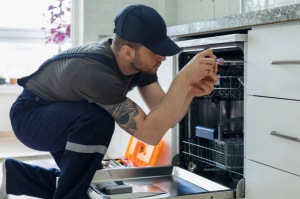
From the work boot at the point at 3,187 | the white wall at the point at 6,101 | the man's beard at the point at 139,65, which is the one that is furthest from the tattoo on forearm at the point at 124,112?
the white wall at the point at 6,101

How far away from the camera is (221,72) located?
201cm

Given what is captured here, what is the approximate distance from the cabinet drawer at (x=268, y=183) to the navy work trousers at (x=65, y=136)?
23.5 inches

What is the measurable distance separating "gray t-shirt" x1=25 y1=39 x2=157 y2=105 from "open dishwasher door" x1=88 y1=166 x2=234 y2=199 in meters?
0.40

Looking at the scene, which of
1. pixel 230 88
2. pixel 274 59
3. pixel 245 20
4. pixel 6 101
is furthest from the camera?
pixel 6 101

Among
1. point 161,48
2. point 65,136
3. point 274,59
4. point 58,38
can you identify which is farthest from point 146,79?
point 58,38

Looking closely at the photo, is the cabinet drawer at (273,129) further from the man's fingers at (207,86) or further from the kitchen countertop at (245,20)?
the kitchen countertop at (245,20)

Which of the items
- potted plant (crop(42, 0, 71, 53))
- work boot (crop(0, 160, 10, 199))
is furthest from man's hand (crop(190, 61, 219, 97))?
potted plant (crop(42, 0, 71, 53))

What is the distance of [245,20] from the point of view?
5.28 ft

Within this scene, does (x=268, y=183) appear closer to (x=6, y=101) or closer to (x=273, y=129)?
(x=273, y=129)

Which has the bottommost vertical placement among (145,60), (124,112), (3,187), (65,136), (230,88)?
(3,187)

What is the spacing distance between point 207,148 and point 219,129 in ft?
Answer: 0.41

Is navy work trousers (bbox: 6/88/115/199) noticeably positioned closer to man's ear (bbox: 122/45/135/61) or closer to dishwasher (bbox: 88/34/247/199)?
dishwasher (bbox: 88/34/247/199)

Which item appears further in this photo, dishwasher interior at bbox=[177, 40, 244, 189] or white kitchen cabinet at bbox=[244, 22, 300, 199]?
dishwasher interior at bbox=[177, 40, 244, 189]

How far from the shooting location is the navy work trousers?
1587 mm
